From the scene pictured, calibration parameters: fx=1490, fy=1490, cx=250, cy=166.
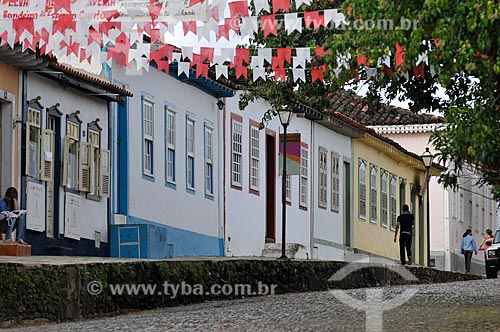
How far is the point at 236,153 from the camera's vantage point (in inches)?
1394

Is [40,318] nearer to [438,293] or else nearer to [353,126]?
[438,293]

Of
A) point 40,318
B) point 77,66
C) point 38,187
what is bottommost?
point 40,318

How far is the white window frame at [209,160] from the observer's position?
33.7 m

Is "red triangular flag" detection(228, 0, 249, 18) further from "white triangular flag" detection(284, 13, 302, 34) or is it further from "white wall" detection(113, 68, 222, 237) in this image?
"white wall" detection(113, 68, 222, 237)

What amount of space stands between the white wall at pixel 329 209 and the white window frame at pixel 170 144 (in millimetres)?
9789

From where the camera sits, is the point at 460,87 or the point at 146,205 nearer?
the point at 460,87

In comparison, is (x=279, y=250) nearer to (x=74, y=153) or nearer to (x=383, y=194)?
(x=74, y=153)

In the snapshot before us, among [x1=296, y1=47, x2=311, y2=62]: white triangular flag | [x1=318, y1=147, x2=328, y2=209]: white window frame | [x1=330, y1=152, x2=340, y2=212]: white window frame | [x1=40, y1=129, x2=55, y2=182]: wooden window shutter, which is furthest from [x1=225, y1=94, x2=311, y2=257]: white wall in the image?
[x1=296, y1=47, x2=311, y2=62]: white triangular flag

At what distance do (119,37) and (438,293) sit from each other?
24.8 feet

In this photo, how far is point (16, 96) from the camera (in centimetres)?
2428

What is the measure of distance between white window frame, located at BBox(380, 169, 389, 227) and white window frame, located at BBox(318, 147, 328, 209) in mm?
5689

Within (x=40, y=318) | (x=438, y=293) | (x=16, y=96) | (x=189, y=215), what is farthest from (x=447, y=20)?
(x=189, y=215)

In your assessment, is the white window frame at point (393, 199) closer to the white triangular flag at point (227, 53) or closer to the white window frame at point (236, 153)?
the white window frame at point (236, 153)

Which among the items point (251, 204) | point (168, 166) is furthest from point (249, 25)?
point (251, 204)
